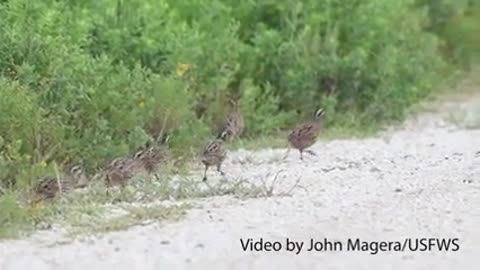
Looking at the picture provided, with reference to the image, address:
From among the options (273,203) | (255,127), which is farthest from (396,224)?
(255,127)

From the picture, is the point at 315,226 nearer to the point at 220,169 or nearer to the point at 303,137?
the point at 220,169

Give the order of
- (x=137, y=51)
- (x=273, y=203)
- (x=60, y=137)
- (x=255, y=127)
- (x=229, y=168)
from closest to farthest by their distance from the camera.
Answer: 1. (x=273, y=203)
2. (x=60, y=137)
3. (x=229, y=168)
4. (x=137, y=51)
5. (x=255, y=127)

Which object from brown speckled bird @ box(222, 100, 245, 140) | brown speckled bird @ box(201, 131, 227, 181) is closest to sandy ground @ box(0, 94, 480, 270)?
brown speckled bird @ box(201, 131, 227, 181)

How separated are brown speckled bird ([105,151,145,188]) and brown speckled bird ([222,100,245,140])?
9.83 ft

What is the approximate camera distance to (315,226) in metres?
10.2

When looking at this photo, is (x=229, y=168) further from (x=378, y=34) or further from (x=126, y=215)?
(x=378, y=34)

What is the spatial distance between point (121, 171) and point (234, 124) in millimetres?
3494

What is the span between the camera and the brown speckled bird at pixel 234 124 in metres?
15.2

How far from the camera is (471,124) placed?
17531 mm

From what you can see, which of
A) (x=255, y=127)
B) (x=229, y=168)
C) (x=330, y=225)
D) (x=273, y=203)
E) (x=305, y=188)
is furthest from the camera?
(x=255, y=127)

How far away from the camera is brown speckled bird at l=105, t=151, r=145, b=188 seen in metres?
11.9

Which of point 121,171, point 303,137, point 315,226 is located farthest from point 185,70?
point 315,226

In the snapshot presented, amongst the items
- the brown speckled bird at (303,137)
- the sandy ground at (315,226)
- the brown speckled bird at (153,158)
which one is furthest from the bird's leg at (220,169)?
the brown speckled bird at (303,137)

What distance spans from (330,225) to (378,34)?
25.0 ft
